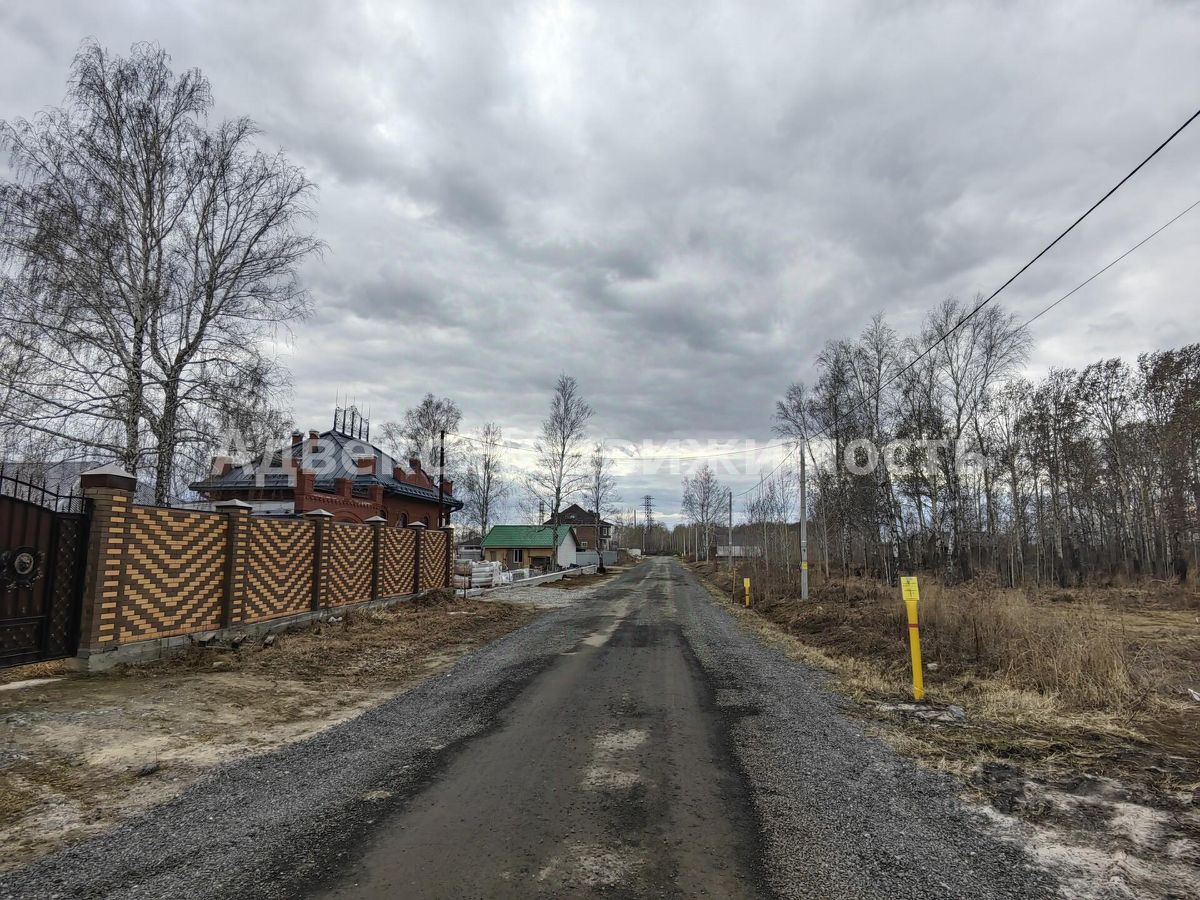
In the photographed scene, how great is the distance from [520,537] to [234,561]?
5185 cm

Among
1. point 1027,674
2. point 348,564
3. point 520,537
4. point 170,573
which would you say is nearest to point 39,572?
point 170,573

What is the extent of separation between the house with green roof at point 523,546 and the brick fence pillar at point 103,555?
49811 mm

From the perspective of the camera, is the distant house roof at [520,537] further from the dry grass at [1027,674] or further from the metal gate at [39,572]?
the metal gate at [39,572]

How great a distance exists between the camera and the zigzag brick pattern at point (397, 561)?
16.3 m

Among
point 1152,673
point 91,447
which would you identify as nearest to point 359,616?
point 91,447

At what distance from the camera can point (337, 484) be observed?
29.9m

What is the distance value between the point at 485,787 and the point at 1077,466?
39264 millimetres

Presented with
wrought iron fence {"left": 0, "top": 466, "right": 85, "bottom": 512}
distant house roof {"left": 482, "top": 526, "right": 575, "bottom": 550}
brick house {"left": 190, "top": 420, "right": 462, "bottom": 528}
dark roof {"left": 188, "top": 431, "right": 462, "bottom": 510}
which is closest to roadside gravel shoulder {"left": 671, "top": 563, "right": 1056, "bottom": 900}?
wrought iron fence {"left": 0, "top": 466, "right": 85, "bottom": 512}

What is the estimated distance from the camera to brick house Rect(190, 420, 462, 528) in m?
25.8

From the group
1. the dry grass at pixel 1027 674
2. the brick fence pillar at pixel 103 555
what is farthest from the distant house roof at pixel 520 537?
the brick fence pillar at pixel 103 555

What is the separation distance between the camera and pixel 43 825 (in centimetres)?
375

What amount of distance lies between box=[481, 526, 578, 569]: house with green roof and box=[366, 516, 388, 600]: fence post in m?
41.5

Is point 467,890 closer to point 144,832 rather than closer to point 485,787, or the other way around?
point 485,787

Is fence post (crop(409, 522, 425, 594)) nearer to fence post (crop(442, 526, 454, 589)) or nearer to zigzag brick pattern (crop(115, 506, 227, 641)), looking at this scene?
fence post (crop(442, 526, 454, 589))
